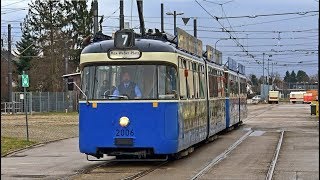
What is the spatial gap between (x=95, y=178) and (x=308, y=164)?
5.19 meters

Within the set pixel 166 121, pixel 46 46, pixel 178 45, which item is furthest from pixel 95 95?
pixel 46 46

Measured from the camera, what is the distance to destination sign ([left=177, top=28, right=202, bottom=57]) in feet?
56.7

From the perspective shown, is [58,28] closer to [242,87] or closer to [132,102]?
[242,87]

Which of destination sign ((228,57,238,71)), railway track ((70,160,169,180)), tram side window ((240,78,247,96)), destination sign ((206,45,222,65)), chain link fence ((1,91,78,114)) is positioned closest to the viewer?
railway track ((70,160,169,180))

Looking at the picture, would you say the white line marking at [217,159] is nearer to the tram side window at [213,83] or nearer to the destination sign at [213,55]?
the tram side window at [213,83]

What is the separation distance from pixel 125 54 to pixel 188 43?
381 cm

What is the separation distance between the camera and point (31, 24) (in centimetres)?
7706

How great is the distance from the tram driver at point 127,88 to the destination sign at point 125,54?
39cm

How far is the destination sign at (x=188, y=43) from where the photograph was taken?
17294mm

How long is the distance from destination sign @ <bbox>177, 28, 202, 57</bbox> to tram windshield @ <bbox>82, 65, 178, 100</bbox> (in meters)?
2.14

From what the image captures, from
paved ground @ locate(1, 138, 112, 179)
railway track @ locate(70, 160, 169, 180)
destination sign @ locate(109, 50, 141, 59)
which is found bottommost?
paved ground @ locate(1, 138, 112, 179)

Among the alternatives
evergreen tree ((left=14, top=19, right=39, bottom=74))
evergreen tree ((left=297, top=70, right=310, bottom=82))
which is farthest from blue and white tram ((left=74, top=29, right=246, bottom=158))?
evergreen tree ((left=297, top=70, right=310, bottom=82))

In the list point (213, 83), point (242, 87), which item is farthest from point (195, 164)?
point (242, 87)

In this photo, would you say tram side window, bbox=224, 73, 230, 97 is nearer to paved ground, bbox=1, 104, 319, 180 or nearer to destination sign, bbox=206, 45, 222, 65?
destination sign, bbox=206, 45, 222, 65
